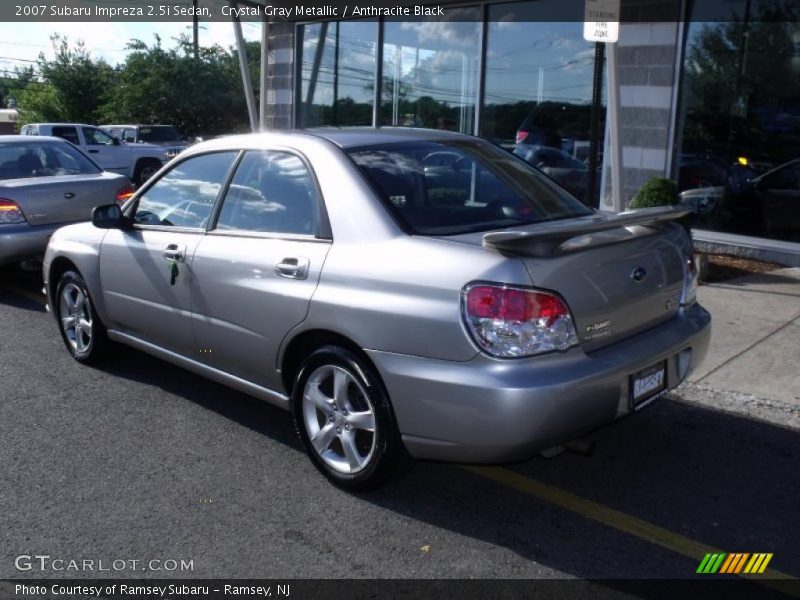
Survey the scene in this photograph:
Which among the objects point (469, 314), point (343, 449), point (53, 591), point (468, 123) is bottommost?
point (53, 591)

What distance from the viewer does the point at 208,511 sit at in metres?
3.70

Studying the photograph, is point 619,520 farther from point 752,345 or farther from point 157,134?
point 157,134

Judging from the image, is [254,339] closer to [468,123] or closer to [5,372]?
[5,372]

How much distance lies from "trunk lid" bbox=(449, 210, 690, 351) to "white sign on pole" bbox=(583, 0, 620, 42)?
10.4 ft

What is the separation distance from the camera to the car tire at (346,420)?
3598 millimetres

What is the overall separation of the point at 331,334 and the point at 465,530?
106cm

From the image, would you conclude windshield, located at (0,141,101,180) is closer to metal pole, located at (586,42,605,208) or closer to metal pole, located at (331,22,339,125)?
metal pole, located at (331,22,339,125)

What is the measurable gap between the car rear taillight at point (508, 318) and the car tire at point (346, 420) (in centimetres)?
59

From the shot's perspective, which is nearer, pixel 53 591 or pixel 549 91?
pixel 53 591

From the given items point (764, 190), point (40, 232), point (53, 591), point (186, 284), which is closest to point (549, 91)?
point (764, 190)

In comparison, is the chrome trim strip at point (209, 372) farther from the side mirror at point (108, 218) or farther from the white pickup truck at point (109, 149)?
the white pickup truck at point (109, 149)

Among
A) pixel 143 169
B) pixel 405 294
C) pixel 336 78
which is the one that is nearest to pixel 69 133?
pixel 143 169

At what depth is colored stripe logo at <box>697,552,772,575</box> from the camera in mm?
3199

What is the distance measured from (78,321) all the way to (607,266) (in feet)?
13.0
